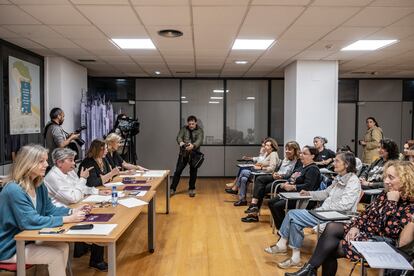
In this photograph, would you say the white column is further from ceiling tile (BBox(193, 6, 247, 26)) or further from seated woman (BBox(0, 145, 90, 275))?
seated woman (BBox(0, 145, 90, 275))

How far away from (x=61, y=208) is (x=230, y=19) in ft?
9.00

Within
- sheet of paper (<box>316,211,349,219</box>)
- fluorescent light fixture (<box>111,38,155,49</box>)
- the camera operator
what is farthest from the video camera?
sheet of paper (<box>316,211,349,219</box>)

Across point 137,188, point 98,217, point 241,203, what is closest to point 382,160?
point 241,203

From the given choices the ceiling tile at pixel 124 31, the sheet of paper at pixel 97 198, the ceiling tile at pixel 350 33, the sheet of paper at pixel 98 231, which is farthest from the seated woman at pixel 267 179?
the sheet of paper at pixel 98 231

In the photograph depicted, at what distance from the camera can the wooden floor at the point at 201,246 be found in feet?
12.2

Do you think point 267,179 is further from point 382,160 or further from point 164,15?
point 164,15

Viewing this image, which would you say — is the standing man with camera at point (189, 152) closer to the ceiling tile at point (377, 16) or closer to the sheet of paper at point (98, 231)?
the ceiling tile at point (377, 16)

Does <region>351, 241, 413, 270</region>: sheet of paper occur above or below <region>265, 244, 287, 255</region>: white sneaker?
above

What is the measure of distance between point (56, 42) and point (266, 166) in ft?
13.4

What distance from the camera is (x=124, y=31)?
470cm

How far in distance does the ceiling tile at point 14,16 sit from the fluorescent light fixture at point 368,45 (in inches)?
179

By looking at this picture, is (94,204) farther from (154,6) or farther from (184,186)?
(184,186)

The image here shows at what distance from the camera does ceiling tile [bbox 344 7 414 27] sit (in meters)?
3.79

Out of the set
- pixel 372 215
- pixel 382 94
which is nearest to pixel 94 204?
pixel 372 215
